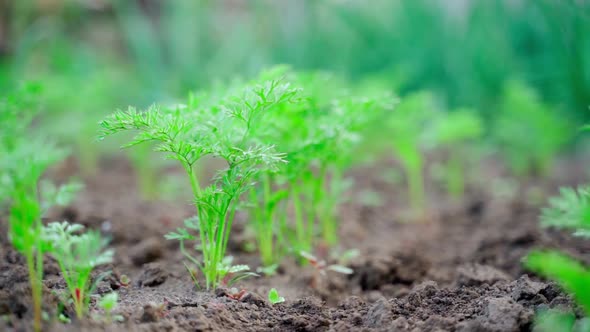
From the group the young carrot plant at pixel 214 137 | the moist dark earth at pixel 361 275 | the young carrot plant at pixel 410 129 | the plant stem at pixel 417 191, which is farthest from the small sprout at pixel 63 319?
the plant stem at pixel 417 191

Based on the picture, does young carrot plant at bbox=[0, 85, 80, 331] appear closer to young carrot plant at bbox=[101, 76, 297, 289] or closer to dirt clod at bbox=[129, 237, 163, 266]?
young carrot plant at bbox=[101, 76, 297, 289]

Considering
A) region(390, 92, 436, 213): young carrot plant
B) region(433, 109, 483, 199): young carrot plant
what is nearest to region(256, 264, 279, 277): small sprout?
region(390, 92, 436, 213): young carrot plant

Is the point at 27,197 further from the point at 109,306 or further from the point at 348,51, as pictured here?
the point at 348,51

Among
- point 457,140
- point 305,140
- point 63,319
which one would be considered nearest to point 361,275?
point 305,140

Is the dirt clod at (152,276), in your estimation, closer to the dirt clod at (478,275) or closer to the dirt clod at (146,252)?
the dirt clod at (146,252)

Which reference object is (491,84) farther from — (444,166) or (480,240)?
(480,240)
